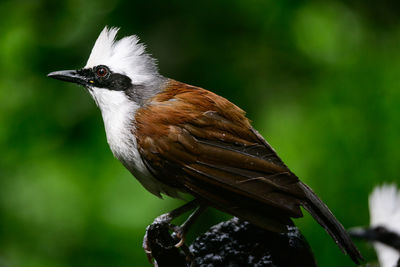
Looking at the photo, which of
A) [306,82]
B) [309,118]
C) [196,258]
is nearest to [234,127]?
[196,258]

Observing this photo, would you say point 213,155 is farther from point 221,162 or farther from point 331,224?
point 331,224

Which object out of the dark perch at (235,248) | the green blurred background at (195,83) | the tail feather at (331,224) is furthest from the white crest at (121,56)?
the green blurred background at (195,83)

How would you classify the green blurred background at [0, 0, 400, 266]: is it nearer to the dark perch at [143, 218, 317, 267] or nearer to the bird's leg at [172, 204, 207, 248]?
the bird's leg at [172, 204, 207, 248]

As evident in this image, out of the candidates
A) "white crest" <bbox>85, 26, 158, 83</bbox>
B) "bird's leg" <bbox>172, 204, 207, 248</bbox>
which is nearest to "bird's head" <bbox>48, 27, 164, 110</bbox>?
"white crest" <bbox>85, 26, 158, 83</bbox>

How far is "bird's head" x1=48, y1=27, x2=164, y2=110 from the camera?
308cm

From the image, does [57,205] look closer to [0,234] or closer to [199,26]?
[0,234]

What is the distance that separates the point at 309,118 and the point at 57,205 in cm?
182

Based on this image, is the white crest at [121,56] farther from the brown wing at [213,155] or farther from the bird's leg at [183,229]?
the bird's leg at [183,229]

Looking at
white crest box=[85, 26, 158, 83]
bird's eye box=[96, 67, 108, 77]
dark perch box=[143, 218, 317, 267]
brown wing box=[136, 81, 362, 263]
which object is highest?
white crest box=[85, 26, 158, 83]

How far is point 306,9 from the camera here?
186 inches

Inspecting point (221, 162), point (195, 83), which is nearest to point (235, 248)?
point (221, 162)

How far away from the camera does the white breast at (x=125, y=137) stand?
289 centimetres

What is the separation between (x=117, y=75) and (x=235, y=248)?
3.39ft

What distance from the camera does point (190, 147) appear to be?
2779mm
